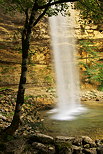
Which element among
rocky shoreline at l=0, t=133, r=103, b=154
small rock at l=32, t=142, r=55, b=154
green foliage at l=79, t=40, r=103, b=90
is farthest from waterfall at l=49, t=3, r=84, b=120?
small rock at l=32, t=142, r=55, b=154

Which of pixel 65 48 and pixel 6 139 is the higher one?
pixel 65 48

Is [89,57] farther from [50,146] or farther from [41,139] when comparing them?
[50,146]

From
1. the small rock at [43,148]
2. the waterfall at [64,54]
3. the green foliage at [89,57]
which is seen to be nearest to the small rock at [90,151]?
the small rock at [43,148]

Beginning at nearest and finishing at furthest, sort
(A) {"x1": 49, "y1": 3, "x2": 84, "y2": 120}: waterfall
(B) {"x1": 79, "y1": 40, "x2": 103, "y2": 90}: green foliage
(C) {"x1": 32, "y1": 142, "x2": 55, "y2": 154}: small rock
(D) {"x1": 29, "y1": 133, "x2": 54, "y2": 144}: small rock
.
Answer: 1. (C) {"x1": 32, "y1": 142, "x2": 55, "y2": 154}: small rock
2. (D) {"x1": 29, "y1": 133, "x2": 54, "y2": 144}: small rock
3. (A) {"x1": 49, "y1": 3, "x2": 84, "y2": 120}: waterfall
4. (B) {"x1": 79, "y1": 40, "x2": 103, "y2": 90}: green foliage

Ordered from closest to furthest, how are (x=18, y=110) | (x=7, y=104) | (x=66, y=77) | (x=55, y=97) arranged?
1. (x=18, y=110)
2. (x=7, y=104)
3. (x=55, y=97)
4. (x=66, y=77)

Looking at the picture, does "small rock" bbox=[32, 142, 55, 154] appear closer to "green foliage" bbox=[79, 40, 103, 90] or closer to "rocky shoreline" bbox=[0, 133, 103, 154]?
"rocky shoreline" bbox=[0, 133, 103, 154]

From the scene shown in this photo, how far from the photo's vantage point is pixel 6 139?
15.3 ft

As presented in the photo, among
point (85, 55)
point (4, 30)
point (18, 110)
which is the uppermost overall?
point (4, 30)

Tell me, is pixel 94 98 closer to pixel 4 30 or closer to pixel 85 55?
pixel 85 55

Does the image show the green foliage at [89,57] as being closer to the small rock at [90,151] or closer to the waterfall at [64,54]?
the waterfall at [64,54]

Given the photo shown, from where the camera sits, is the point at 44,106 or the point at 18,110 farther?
the point at 44,106

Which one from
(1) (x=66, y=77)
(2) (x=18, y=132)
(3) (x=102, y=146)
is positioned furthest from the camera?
(1) (x=66, y=77)

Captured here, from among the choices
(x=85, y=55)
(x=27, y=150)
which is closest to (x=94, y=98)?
(x=85, y=55)

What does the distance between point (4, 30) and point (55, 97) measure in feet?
27.7
